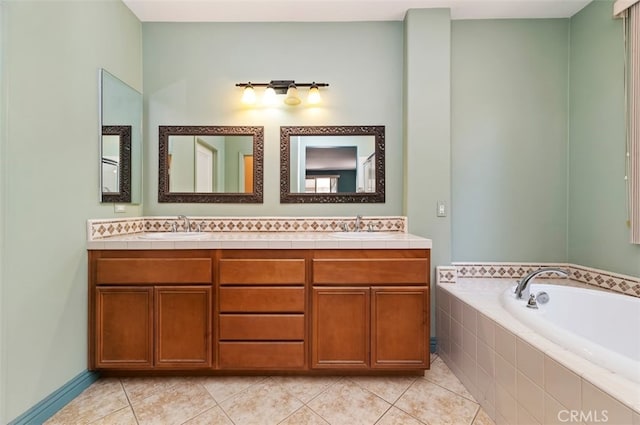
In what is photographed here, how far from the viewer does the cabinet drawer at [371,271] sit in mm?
1723

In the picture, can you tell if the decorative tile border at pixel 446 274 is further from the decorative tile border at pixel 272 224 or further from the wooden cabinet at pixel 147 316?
the wooden cabinet at pixel 147 316

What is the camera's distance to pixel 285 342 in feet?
5.64

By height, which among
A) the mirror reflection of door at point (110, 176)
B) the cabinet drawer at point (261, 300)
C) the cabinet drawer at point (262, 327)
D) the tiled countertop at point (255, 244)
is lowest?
the cabinet drawer at point (262, 327)

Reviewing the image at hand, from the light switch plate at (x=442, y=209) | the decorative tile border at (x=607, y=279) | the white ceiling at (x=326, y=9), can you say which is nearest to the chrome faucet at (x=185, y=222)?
the white ceiling at (x=326, y=9)

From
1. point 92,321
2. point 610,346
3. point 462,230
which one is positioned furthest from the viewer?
point 462,230

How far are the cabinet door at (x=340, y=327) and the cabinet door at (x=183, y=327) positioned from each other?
2.19ft

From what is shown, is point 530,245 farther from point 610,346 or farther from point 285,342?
point 285,342

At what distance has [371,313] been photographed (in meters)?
1.71

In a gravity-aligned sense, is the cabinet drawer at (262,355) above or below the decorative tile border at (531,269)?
below

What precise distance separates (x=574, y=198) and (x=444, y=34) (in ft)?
5.41

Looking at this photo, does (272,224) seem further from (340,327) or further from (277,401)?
(277,401)

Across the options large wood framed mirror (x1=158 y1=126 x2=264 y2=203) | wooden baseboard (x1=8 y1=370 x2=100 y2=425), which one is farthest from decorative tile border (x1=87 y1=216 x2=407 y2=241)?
wooden baseboard (x1=8 y1=370 x2=100 y2=425)

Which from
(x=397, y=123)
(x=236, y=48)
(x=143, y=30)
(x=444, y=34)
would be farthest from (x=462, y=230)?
(x=143, y=30)

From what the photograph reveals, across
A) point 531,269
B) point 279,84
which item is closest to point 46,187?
point 279,84
